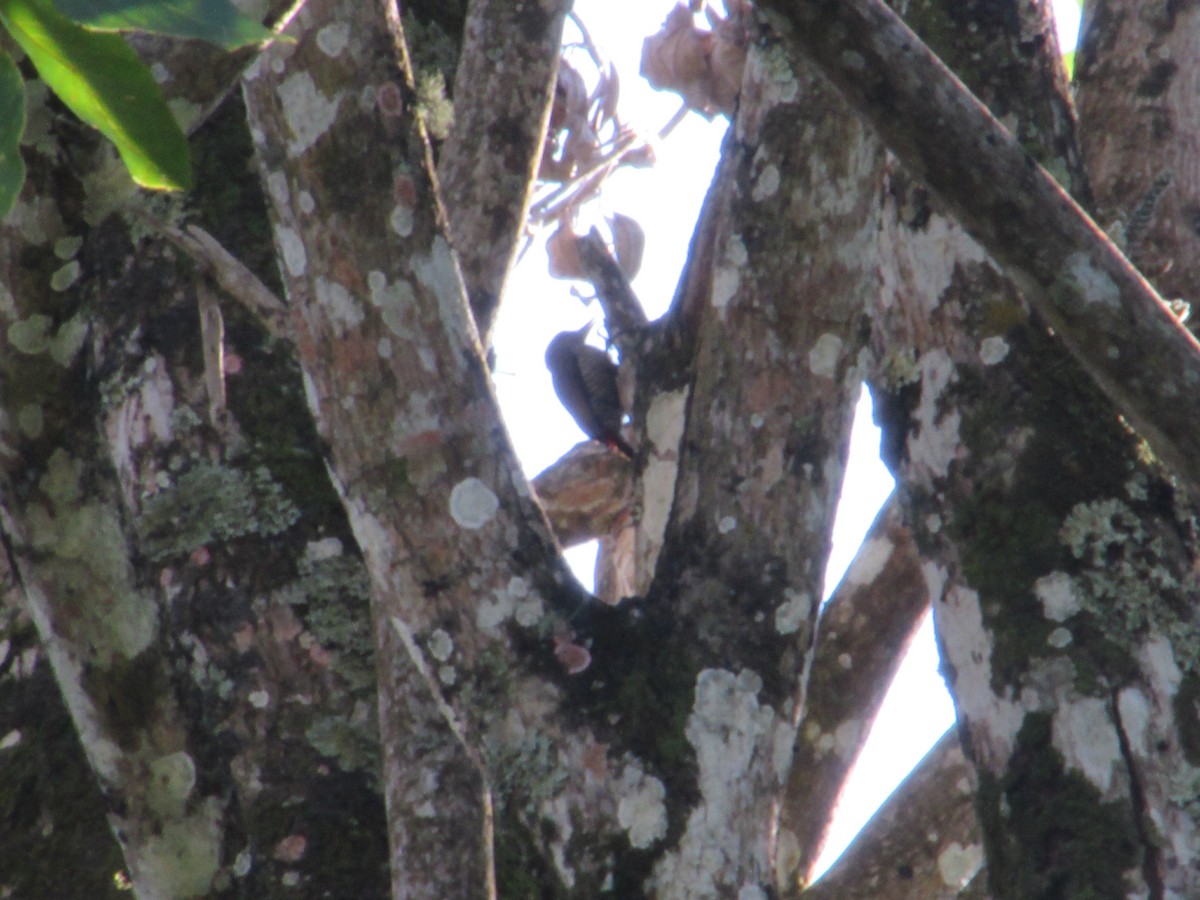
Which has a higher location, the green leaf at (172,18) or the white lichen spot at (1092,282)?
the white lichen spot at (1092,282)

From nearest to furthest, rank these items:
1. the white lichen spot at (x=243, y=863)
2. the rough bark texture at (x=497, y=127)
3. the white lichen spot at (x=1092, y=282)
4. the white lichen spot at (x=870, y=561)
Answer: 1. the white lichen spot at (x=1092, y=282)
2. the white lichen spot at (x=243, y=863)
3. the rough bark texture at (x=497, y=127)
4. the white lichen spot at (x=870, y=561)

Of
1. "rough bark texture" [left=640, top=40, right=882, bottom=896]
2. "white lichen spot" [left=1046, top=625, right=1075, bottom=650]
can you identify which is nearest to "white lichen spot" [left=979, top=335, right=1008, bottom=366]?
"rough bark texture" [left=640, top=40, right=882, bottom=896]

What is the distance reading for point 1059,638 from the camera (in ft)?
6.95

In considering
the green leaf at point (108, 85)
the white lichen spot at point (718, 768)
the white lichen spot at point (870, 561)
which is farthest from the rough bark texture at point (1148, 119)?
the green leaf at point (108, 85)

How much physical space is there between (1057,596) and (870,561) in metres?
1.55

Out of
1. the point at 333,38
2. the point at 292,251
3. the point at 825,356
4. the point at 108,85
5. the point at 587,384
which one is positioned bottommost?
the point at 108,85

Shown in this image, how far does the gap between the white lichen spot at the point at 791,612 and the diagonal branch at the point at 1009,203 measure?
497 mm

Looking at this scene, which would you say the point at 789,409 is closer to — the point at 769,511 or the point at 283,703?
the point at 769,511

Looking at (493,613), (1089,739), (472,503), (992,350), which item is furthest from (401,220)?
(1089,739)

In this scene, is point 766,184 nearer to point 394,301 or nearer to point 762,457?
point 762,457

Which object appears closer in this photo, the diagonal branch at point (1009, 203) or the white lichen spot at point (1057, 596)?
the diagonal branch at point (1009, 203)

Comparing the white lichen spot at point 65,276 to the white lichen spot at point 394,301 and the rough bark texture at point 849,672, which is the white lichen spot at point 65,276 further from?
the rough bark texture at point 849,672

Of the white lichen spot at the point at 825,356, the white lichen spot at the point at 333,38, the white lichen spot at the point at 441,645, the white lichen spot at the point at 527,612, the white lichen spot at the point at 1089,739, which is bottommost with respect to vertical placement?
the white lichen spot at the point at 1089,739

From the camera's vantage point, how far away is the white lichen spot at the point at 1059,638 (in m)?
2.11
